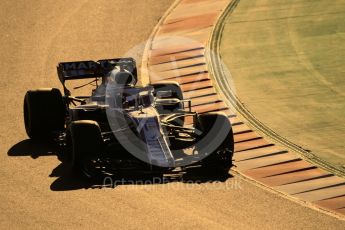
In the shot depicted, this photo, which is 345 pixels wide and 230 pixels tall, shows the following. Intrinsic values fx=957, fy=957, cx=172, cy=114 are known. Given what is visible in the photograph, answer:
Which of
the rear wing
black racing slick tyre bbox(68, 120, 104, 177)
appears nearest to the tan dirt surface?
black racing slick tyre bbox(68, 120, 104, 177)

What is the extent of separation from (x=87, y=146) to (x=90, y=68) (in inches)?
148

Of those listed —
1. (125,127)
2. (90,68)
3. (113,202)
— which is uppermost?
(90,68)

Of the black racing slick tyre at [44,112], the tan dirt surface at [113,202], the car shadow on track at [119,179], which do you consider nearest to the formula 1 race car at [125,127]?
the black racing slick tyre at [44,112]

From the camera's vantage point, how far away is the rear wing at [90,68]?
2150cm

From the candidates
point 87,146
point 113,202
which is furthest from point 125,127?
point 113,202

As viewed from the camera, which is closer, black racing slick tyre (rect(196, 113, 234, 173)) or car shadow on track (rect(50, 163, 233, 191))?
car shadow on track (rect(50, 163, 233, 191))

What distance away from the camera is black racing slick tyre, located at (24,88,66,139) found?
20.5 m

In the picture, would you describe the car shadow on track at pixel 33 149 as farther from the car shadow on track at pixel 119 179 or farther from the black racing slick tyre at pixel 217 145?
the black racing slick tyre at pixel 217 145

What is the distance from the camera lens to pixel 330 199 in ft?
62.6

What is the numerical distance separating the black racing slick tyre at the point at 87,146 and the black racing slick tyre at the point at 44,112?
231cm

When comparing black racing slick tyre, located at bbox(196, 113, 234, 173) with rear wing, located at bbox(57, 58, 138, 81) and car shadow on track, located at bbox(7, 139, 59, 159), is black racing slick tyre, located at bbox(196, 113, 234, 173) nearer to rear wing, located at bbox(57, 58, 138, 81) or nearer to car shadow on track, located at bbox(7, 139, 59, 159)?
rear wing, located at bbox(57, 58, 138, 81)

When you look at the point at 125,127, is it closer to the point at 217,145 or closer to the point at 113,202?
the point at 217,145

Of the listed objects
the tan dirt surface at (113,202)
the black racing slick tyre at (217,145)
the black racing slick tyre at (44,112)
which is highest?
the black racing slick tyre at (44,112)

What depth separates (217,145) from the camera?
62.2 ft
